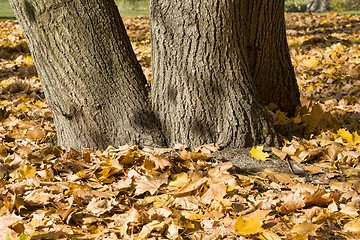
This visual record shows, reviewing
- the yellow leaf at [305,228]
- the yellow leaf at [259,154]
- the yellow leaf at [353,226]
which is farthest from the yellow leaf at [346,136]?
the yellow leaf at [305,228]

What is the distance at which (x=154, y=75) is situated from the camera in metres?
2.51

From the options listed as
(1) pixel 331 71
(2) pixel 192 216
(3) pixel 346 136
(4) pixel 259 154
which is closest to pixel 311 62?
(1) pixel 331 71

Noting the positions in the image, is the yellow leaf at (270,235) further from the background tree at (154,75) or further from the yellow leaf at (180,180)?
the background tree at (154,75)

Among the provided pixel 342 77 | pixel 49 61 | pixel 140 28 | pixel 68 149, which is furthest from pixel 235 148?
pixel 140 28

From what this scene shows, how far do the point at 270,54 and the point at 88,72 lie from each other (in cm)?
174

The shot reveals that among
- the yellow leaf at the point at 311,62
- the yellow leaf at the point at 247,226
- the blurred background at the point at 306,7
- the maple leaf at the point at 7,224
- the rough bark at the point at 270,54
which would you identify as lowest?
the yellow leaf at the point at 247,226

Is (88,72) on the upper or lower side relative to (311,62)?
upper

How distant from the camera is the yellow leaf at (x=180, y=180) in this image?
2084 millimetres

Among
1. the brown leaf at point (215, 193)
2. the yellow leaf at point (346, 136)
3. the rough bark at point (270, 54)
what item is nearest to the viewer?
the brown leaf at point (215, 193)

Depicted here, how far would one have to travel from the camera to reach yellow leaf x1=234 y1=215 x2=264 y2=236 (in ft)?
5.22

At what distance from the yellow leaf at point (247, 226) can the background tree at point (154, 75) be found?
951 millimetres

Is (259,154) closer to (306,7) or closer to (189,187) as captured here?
(189,187)

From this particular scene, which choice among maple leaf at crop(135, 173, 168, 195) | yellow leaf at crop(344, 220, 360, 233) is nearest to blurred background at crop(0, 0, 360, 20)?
maple leaf at crop(135, 173, 168, 195)

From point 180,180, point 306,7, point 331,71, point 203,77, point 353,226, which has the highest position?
point 306,7
